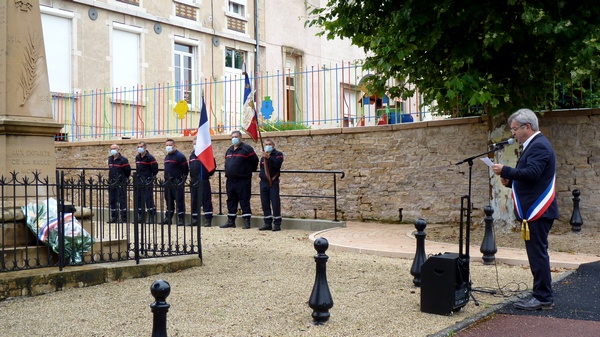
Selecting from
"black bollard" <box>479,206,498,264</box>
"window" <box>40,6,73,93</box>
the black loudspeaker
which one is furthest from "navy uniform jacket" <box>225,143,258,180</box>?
"window" <box>40,6,73,93</box>

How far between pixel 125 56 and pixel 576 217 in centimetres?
1615

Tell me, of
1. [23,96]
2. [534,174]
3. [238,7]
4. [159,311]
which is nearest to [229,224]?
[23,96]

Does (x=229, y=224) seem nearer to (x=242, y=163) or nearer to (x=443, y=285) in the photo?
(x=242, y=163)

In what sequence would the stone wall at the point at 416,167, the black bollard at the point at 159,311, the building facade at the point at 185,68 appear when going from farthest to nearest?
the building facade at the point at 185,68
the stone wall at the point at 416,167
the black bollard at the point at 159,311

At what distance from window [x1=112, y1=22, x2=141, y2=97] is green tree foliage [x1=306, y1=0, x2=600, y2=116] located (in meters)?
12.3

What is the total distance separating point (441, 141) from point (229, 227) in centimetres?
477

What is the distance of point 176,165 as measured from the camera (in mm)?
14711

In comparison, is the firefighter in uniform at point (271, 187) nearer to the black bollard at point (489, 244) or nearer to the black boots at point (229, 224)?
the black boots at point (229, 224)

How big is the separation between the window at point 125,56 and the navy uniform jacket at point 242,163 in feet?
31.6

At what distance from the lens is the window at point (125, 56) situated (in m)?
22.1

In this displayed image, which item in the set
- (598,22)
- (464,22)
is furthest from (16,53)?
(598,22)

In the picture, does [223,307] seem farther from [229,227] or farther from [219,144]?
[219,144]

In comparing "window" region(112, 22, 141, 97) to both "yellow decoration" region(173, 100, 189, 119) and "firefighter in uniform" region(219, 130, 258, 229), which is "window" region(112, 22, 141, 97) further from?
"firefighter in uniform" region(219, 130, 258, 229)

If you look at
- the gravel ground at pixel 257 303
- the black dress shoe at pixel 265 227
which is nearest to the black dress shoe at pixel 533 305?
the gravel ground at pixel 257 303
